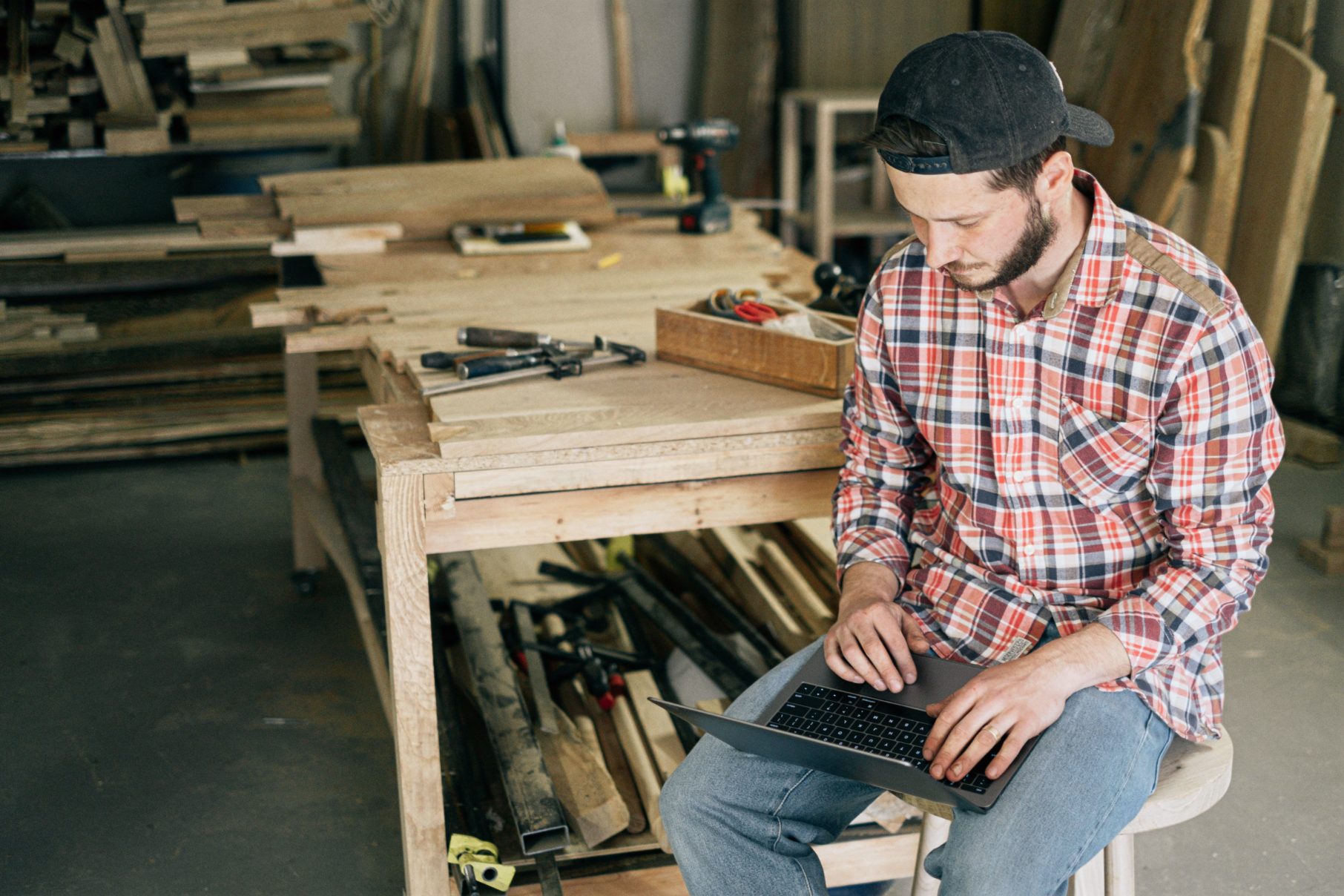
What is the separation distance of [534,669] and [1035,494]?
1327 millimetres

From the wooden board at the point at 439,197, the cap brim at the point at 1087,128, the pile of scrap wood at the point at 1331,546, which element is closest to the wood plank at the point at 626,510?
the cap brim at the point at 1087,128

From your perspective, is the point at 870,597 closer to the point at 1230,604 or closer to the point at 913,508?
the point at 913,508

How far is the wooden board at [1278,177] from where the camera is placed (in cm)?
413

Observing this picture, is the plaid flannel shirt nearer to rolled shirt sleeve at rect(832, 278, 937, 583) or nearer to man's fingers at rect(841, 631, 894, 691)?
rolled shirt sleeve at rect(832, 278, 937, 583)

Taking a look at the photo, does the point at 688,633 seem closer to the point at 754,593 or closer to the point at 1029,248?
the point at 754,593

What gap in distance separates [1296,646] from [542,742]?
1977 millimetres

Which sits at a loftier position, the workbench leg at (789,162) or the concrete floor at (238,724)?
the workbench leg at (789,162)

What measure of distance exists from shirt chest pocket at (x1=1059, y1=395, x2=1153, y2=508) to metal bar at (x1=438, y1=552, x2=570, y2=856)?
1.02 m

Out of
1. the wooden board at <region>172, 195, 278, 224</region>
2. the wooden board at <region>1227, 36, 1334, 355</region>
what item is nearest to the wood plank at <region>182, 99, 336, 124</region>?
the wooden board at <region>172, 195, 278, 224</region>

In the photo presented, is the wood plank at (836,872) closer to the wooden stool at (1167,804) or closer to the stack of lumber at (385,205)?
the wooden stool at (1167,804)

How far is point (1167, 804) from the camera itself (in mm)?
1539

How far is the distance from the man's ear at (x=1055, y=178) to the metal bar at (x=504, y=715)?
1.25 metres

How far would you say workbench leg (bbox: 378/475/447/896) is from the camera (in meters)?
1.84

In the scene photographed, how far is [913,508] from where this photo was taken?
1955mm
